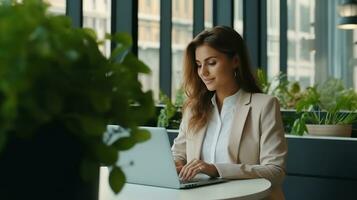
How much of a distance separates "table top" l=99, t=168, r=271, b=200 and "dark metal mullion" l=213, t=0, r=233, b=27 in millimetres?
4608

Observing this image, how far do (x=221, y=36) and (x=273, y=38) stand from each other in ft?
17.7

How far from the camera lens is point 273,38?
7.71 m

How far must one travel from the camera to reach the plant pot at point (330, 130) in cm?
340

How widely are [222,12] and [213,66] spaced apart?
13.5ft

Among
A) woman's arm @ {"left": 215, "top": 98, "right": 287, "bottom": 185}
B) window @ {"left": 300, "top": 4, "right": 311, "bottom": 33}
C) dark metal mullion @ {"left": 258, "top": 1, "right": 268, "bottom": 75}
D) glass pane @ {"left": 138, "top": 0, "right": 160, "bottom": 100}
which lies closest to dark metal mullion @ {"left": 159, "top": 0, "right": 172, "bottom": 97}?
glass pane @ {"left": 138, "top": 0, "right": 160, "bottom": 100}

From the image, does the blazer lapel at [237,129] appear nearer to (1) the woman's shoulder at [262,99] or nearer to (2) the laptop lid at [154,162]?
(1) the woman's shoulder at [262,99]

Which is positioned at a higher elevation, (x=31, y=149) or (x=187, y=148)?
(x=31, y=149)

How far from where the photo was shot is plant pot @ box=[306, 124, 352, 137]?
11.1 feet

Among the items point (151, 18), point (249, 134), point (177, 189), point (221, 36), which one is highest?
point (151, 18)

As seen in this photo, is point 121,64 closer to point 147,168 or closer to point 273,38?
point 147,168

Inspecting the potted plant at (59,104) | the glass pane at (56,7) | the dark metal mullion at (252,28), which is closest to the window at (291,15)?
the dark metal mullion at (252,28)

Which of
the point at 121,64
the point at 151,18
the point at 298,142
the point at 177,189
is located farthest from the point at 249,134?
the point at 151,18

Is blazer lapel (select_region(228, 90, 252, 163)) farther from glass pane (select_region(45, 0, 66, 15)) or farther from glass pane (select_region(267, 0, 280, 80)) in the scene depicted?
glass pane (select_region(267, 0, 280, 80))

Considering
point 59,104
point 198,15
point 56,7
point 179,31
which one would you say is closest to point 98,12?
point 179,31
